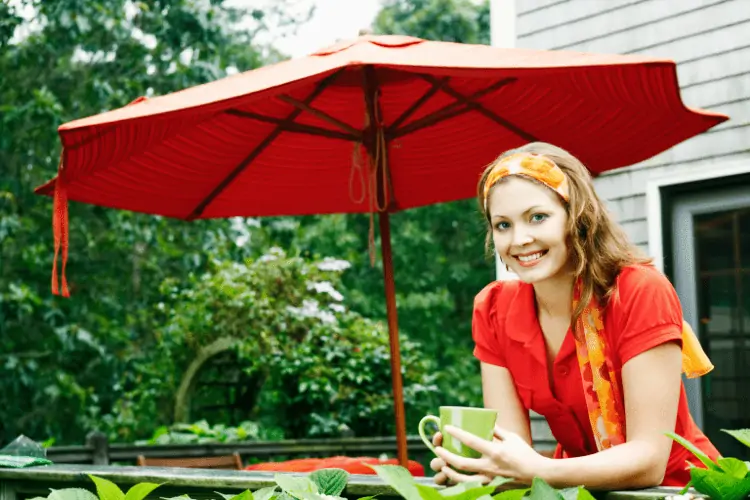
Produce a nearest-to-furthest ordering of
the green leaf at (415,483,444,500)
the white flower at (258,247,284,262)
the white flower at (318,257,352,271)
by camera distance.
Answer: the green leaf at (415,483,444,500), the white flower at (318,257,352,271), the white flower at (258,247,284,262)

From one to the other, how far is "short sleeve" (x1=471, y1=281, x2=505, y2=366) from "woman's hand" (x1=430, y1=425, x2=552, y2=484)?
A: 1.52ft

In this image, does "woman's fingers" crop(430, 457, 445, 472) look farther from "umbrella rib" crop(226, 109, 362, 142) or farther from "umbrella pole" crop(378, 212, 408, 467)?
"umbrella rib" crop(226, 109, 362, 142)

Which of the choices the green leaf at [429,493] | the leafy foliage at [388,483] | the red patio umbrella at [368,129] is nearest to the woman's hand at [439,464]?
the leafy foliage at [388,483]

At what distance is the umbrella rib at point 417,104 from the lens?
3.45 meters

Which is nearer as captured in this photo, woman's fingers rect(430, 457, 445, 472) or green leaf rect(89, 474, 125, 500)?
green leaf rect(89, 474, 125, 500)

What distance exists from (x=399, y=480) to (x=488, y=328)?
0.81 m

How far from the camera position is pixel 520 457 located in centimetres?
139

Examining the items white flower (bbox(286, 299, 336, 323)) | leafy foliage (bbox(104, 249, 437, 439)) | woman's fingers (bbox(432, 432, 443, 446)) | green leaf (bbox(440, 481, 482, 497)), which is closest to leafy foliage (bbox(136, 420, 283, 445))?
leafy foliage (bbox(104, 249, 437, 439))

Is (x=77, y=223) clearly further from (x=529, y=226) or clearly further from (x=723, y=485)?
(x=723, y=485)

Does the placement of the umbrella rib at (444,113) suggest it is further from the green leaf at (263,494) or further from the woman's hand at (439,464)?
the green leaf at (263,494)

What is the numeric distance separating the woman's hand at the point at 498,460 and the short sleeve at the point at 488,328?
46 centimetres

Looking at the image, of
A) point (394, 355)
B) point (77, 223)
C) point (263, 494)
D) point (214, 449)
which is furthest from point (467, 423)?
point (77, 223)

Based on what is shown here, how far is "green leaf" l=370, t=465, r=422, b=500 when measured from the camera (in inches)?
43.3

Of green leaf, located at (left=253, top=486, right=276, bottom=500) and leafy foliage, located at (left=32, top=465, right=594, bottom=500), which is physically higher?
leafy foliage, located at (left=32, top=465, right=594, bottom=500)
